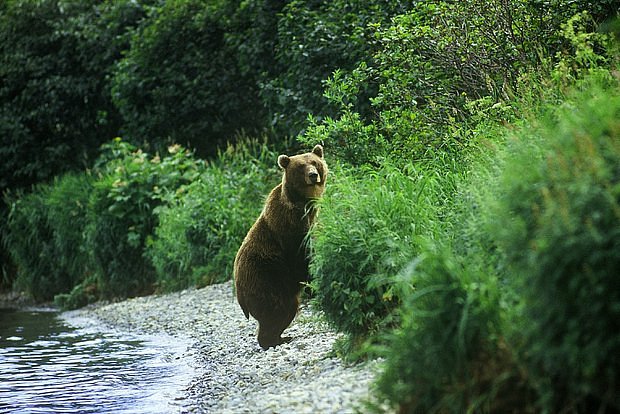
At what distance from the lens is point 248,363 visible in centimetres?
761

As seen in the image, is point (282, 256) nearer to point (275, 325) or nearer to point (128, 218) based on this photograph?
point (275, 325)

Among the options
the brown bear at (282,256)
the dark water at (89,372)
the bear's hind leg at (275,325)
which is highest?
the brown bear at (282,256)

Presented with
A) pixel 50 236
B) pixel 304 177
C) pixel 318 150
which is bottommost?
pixel 50 236

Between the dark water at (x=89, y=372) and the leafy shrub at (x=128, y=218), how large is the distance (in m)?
2.97

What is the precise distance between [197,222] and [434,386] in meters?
8.86

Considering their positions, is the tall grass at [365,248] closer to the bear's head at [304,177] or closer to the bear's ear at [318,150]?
the bear's head at [304,177]

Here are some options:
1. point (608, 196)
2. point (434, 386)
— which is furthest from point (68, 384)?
point (608, 196)

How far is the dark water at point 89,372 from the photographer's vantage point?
7.02 meters

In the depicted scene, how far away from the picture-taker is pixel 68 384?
25.8 feet

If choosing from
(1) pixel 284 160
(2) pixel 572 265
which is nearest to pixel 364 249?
(1) pixel 284 160

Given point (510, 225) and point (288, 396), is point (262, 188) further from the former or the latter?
point (510, 225)

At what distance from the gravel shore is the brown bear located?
0.27 metres

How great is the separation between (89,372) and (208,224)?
4667mm

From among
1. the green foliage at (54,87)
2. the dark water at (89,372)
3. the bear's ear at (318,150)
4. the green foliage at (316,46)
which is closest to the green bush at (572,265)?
the dark water at (89,372)
